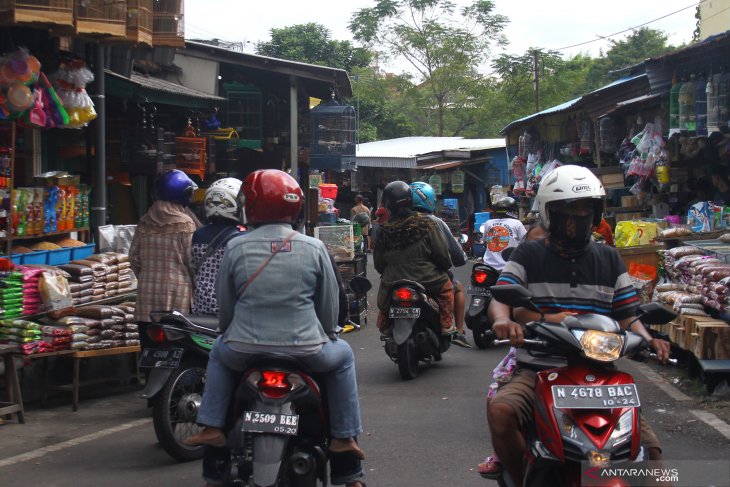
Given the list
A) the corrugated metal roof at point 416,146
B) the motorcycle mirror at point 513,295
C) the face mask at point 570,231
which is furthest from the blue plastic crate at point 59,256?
the corrugated metal roof at point 416,146

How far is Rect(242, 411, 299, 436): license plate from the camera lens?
4.34 m

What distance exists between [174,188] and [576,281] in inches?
166

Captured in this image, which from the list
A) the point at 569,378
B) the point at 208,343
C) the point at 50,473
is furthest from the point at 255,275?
the point at 50,473

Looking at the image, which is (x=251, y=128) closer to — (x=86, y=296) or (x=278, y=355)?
(x=86, y=296)

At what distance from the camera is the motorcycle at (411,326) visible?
30.8ft

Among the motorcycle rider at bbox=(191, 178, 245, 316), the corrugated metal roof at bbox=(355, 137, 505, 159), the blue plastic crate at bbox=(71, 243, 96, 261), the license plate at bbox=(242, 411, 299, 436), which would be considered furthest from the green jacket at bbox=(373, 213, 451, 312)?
the corrugated metal roof at bbox=(355, 137, 505, 159)

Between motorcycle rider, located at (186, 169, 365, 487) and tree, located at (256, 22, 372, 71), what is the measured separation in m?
35.8

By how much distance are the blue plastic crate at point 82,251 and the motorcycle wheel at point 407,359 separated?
360 centimetres

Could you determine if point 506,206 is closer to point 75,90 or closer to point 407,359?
point 407,359

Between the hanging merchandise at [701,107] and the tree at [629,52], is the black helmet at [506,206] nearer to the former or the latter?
the hanging merchandise at [701,107]

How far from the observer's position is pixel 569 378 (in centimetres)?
401

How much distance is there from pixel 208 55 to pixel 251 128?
2.03 m

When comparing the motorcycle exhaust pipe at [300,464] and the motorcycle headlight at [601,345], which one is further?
the motorcycle exhaust pipe at [300,464]

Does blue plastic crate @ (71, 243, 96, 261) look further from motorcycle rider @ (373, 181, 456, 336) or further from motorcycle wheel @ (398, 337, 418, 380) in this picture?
motorcycle wheel @ (398, 337, 418, 380)
